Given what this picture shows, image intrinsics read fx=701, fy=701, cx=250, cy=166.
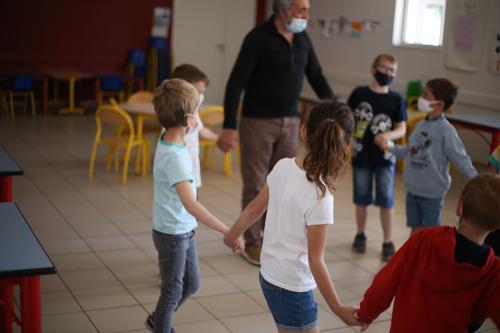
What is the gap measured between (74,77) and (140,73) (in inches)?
55.4

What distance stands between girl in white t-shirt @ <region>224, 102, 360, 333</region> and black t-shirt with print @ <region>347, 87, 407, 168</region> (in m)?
2.33

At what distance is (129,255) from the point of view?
15.0 feet

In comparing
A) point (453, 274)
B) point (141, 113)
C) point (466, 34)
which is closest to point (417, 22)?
point (466, 34)

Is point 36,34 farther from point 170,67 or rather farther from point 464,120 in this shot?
point 464,120

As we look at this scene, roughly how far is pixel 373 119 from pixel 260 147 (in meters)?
0.77

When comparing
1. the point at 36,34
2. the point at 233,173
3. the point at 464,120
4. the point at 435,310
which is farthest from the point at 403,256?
the point at 36,34

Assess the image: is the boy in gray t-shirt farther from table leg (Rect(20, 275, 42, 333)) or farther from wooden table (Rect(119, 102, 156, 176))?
wooden table (Rect(119, 102, 156, 176))

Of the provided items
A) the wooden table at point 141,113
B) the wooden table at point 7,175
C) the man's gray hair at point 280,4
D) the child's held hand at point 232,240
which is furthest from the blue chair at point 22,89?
the child's held hand at point 232,240

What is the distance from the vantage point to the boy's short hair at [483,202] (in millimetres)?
1967

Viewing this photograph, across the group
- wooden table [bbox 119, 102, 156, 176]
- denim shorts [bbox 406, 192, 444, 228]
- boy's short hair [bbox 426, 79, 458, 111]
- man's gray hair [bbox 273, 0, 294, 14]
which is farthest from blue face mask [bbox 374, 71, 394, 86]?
wooden table [bbox 119, 102, 156, 176]

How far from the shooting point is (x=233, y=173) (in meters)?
7.42

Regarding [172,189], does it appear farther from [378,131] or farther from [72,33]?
[72,33]

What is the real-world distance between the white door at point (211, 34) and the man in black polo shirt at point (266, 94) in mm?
7772

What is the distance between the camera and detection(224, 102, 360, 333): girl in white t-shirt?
225cm
